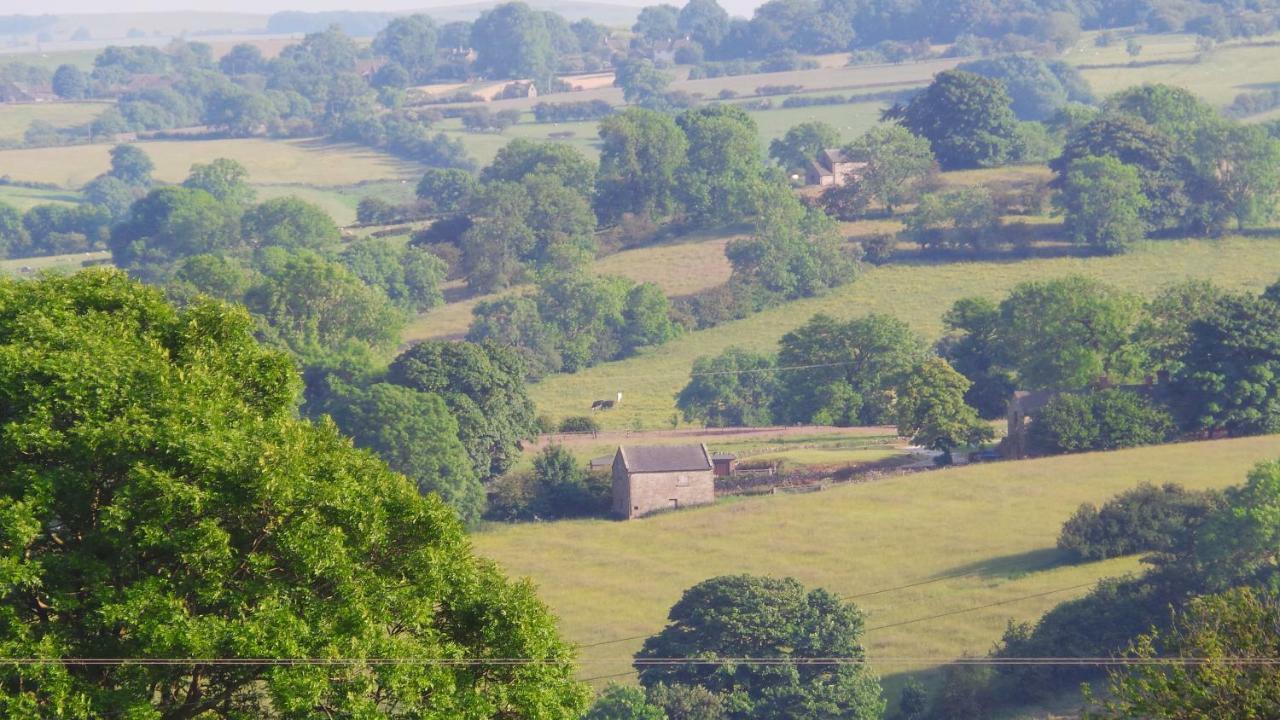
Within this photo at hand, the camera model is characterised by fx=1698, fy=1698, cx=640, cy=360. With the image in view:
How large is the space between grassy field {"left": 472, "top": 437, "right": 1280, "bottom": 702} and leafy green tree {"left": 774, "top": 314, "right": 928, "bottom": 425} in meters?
15.5

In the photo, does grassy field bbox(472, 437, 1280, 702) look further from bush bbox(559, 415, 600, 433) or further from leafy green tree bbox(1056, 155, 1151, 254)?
leafy green tree bbox(1056, 155, 1151, 254)

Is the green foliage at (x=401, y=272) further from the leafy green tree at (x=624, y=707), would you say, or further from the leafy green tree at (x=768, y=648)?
the leafy green tree at (x=624, y=707)

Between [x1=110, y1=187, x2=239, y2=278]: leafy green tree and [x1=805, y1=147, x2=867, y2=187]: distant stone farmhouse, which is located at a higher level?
[x1=805, y1=147, x2=867, y2=187]: distant stone farmhouse

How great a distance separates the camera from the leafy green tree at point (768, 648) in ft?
162

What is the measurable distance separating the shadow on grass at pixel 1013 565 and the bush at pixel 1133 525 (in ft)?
2.06

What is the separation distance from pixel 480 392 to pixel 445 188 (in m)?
89.1

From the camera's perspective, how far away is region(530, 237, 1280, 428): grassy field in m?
110

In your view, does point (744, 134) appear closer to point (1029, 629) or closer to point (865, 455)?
point (865, 455)

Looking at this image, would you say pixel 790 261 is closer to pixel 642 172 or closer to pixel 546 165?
pixel 642 172

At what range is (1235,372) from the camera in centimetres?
8269

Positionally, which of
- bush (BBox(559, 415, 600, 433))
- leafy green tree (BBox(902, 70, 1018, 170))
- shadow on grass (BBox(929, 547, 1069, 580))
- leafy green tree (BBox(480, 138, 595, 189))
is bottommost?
bush (BBox(559, 415, 600, 433))

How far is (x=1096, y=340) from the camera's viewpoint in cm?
8988

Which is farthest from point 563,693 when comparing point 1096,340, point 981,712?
point 1096,340

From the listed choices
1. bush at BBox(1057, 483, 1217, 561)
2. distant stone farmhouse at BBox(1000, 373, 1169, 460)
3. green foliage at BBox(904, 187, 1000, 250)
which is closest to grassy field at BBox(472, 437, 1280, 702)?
bush at BBox(1057, 483, 1217, 561)
